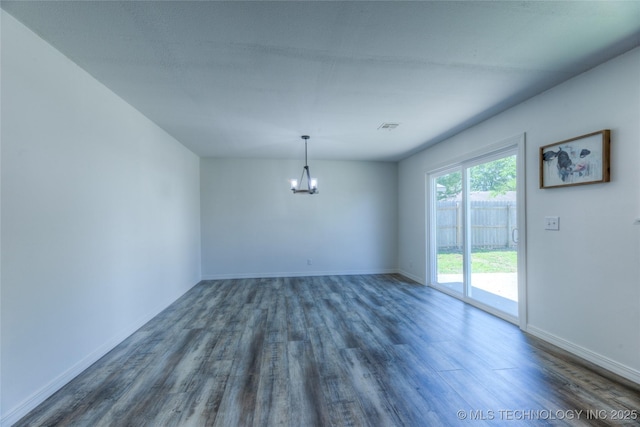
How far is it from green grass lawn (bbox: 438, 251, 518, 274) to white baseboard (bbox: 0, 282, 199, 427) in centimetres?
446

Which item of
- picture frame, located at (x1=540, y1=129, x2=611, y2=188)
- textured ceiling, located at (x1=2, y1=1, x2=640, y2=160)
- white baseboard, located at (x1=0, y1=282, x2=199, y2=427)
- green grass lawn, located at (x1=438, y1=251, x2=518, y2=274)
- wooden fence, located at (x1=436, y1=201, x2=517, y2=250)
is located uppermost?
textured ceiling, located at (x1=2, y1=1, x2=640, y2=160)

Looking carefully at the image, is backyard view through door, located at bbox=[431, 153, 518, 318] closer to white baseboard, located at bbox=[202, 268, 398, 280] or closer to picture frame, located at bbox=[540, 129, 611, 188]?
picture frame, located at bbox=[540, 129, 611, 188]

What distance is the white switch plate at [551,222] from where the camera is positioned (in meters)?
2.47

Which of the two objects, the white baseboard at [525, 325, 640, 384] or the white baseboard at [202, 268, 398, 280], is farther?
the white baseboard at [202, 268, 398, 280]

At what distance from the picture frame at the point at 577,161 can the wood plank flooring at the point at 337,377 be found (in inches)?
63.2

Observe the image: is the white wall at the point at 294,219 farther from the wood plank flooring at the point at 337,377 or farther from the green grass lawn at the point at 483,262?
the wood plank flooring at the point at 337,377

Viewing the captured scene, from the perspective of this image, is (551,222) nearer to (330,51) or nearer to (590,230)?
(590,230)

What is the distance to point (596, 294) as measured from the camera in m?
2.15

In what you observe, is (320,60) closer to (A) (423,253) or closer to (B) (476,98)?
(B) (476,98)

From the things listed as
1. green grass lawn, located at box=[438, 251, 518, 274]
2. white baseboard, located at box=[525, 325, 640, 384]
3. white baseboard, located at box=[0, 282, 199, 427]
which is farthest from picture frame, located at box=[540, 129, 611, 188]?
white baseboard, located at box=[0, 282, 199, 427]

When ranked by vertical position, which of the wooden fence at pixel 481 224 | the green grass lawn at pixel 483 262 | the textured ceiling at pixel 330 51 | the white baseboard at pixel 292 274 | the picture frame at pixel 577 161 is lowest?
the white baseboard at pixel 292 274

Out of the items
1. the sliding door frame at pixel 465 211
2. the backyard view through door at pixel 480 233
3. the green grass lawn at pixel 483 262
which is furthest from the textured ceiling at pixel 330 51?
the green grass lawn at pixel 483 262

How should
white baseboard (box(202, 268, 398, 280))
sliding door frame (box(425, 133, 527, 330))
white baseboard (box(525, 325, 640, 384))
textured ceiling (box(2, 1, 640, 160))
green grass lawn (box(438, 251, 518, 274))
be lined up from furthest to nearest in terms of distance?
white baseboard (box(202, 268, 398, 280)) → green grass lawn (box(438, 251, 518, 274)) → sliding door frame (box(425, 133, 527, 330)) → white baseboard (box(525, 325, 640, 384)) → textured ceiling (box(2, 1, 640, 160))

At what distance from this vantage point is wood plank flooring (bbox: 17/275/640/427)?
1.62m
